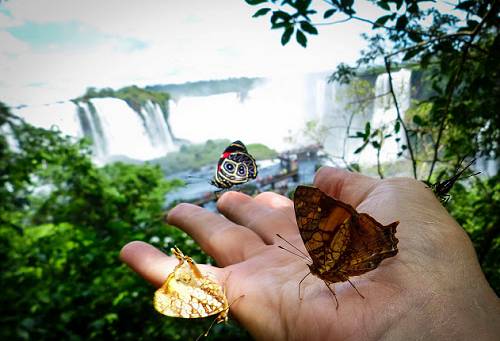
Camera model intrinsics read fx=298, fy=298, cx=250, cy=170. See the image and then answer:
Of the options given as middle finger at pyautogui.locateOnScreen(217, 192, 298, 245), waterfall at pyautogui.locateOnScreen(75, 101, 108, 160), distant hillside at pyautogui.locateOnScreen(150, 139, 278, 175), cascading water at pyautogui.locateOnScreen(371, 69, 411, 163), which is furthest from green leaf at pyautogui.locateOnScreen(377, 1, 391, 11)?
waterfall at pyautogui.locateOnScreen(75, 101, 108, 160)

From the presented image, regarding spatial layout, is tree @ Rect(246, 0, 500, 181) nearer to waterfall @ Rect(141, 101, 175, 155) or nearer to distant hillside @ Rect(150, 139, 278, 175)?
distant hillside @ Rect(150, 139, 278, 175)

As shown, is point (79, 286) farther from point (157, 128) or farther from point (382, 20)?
point (157, 128)

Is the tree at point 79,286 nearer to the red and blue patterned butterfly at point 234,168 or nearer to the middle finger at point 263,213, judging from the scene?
the middle finger at point 263,213

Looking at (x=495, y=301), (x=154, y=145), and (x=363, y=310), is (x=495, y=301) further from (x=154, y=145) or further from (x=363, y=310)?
(x=154, y=145)

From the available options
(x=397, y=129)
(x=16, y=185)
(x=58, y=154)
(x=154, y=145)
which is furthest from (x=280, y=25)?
(x=154, y=145)

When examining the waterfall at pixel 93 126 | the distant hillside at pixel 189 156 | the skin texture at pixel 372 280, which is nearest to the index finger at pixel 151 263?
the skin texture at pixel 372 280

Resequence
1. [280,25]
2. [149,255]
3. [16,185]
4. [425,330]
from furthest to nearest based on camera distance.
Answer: [16,185], [280,25], [149,255], [425,330]
